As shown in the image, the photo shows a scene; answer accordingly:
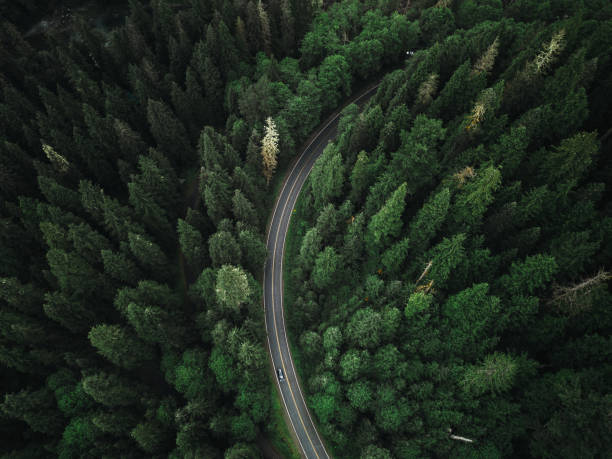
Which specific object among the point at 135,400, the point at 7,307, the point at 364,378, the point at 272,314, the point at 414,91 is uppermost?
the point at 7,307

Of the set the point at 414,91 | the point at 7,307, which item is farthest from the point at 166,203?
the point at 414,91

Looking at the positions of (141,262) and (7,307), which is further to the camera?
(141,262)

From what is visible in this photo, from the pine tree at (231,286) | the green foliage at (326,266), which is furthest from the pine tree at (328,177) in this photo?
the pine tree at (231,286)

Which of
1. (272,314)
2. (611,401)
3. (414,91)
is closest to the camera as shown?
(611,401)

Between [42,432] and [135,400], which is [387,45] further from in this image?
[42,432]

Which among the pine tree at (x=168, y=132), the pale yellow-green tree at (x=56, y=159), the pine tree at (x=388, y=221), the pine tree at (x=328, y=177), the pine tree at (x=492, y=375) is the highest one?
the pale yellow-green tree at (x=56, y=159)

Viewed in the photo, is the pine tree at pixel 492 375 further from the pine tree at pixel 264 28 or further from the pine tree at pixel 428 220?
the pine tree at pixel 264 28

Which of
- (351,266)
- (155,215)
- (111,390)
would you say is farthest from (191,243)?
(351,266)
